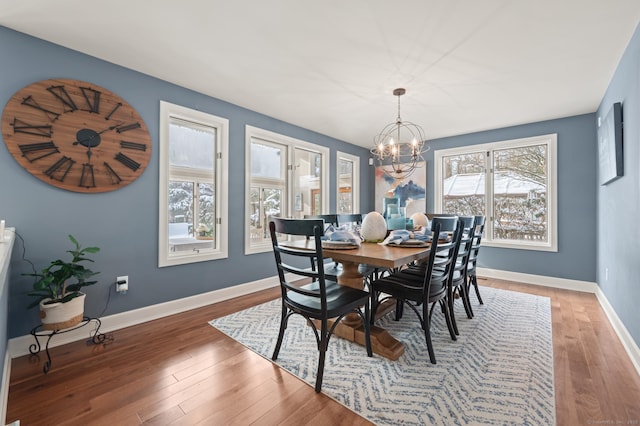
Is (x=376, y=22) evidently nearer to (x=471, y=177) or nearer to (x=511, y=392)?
(x=511, y=392)

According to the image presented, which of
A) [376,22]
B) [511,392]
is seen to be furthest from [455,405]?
[376,22]

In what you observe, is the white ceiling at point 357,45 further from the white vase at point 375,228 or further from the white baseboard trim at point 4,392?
the white baseboard trim at point 4,392

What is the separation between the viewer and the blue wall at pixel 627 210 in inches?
79.4

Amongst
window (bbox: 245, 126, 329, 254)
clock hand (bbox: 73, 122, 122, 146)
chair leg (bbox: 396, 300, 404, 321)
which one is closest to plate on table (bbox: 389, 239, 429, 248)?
chair leg (bbox: 396, 300, 404, 321)

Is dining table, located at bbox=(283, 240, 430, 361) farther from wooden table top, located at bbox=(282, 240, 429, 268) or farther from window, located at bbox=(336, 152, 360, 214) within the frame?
window, located at bbox=(336, 152, 360, 214)

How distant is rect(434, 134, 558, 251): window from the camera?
163 inches

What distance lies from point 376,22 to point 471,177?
12.0ft

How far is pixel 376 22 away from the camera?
2.00m

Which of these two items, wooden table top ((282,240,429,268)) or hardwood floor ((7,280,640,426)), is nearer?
hardwood floor ((7,280,640,426))

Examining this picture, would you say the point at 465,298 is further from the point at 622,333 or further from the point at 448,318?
the point at 622,333

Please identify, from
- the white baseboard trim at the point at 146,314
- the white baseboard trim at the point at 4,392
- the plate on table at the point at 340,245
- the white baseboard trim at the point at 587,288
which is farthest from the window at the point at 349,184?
the white baseboard trim at the point at 4,392

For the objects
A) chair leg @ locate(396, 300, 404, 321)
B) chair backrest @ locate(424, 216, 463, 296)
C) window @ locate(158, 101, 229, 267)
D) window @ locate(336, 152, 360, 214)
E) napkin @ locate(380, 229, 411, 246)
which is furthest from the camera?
window @ locate(336, 152, 360, 214)

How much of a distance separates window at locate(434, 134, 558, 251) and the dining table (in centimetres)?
310

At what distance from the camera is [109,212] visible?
2518mm
